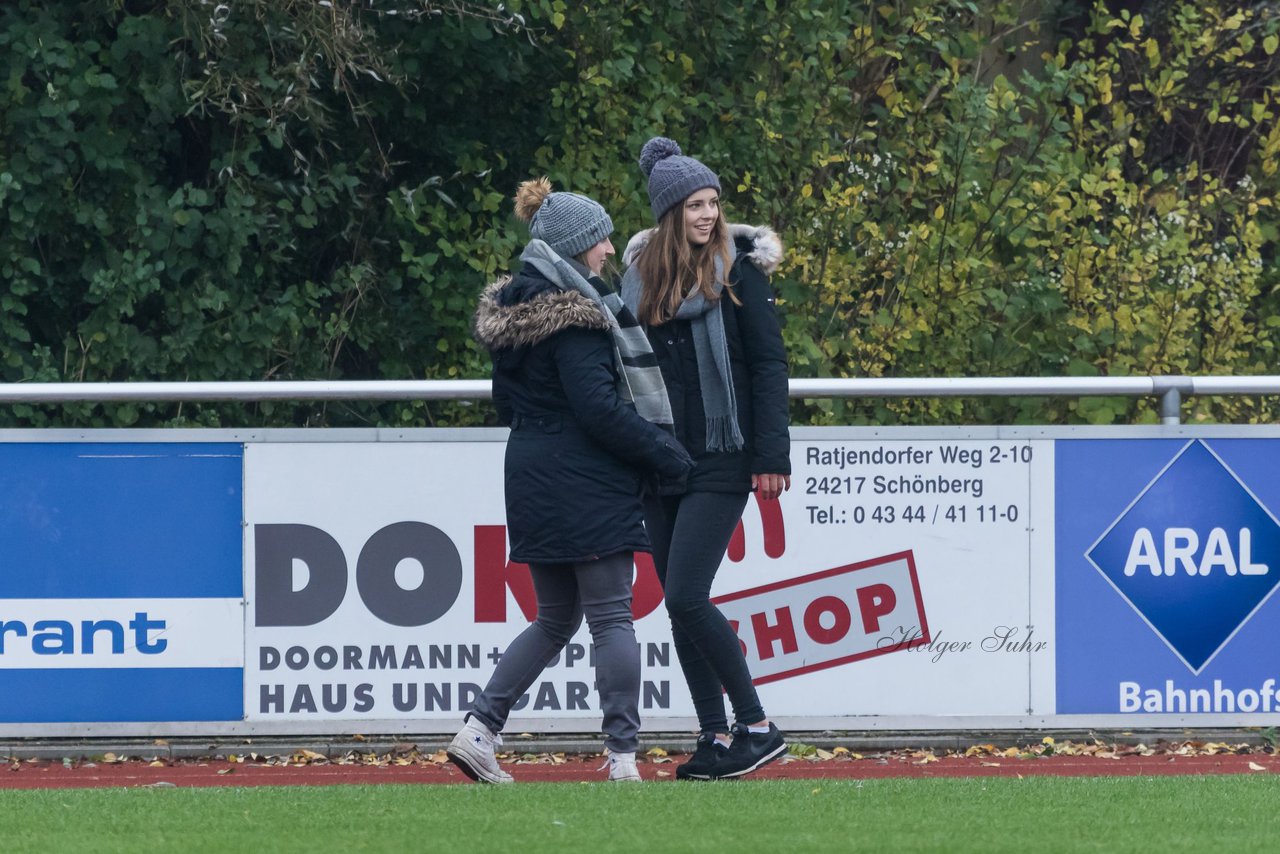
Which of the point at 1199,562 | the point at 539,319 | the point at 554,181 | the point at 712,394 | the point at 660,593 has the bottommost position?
the point at 660,593

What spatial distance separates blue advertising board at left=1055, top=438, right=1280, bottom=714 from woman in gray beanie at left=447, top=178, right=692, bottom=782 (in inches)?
75.4

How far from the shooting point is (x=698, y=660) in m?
5.88

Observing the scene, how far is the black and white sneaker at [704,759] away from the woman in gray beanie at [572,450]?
0.68ft

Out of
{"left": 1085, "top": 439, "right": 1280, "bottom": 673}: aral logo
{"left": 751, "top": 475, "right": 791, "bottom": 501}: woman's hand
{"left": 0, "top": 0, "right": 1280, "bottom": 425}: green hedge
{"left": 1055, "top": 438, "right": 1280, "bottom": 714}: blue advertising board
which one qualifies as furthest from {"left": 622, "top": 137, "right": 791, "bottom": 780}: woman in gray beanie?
{"left": 0, "top": 0, "right": 1280, "bottom": 425}: green hedge

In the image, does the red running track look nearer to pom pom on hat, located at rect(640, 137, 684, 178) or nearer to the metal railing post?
the metal railing post

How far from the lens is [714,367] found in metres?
5.71

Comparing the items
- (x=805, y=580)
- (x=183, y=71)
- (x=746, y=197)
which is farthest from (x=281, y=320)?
(x=805, y=580)

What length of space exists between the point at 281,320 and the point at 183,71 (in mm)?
1376

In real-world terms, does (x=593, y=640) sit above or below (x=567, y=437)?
below

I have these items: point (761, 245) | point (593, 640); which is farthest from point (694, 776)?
point (761, 245)

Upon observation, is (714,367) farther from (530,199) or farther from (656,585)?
(656,585)

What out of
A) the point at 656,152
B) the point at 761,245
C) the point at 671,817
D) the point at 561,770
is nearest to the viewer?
the point at 671,817

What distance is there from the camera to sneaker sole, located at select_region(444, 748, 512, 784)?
5.67 metres

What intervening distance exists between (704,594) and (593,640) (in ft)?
1.21
